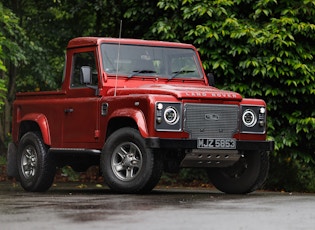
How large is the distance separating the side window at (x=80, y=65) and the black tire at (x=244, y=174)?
7.62 feet

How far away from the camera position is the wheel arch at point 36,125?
14.4m

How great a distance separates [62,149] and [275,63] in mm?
4737

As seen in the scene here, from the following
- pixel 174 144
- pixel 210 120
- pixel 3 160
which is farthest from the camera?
pixel 3 160

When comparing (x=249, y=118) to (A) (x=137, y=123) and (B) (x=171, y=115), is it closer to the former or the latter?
(B) (x=171, y=115)

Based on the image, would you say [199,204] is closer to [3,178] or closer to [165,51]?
[165,51]

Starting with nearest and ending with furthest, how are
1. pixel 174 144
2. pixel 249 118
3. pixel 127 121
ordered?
1. pixel 174 144
2. pixel 127 121
3. pixel 249 118

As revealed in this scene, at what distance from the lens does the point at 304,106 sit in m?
17.6

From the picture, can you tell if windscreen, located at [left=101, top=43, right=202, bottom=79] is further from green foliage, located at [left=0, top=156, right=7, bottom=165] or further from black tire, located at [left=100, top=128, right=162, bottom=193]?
green foliage, located at [left=0, top=156, right=7, bottom=165]

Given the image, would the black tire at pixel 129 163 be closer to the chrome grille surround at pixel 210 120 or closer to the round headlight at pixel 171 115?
the round headlight at pixel 171 115

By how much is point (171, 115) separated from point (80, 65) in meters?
2.37

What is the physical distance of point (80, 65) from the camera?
14.3 meters

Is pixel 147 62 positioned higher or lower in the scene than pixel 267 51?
lower

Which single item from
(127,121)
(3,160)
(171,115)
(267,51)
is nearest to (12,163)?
(127,121)

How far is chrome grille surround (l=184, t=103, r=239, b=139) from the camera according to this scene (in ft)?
41.7
